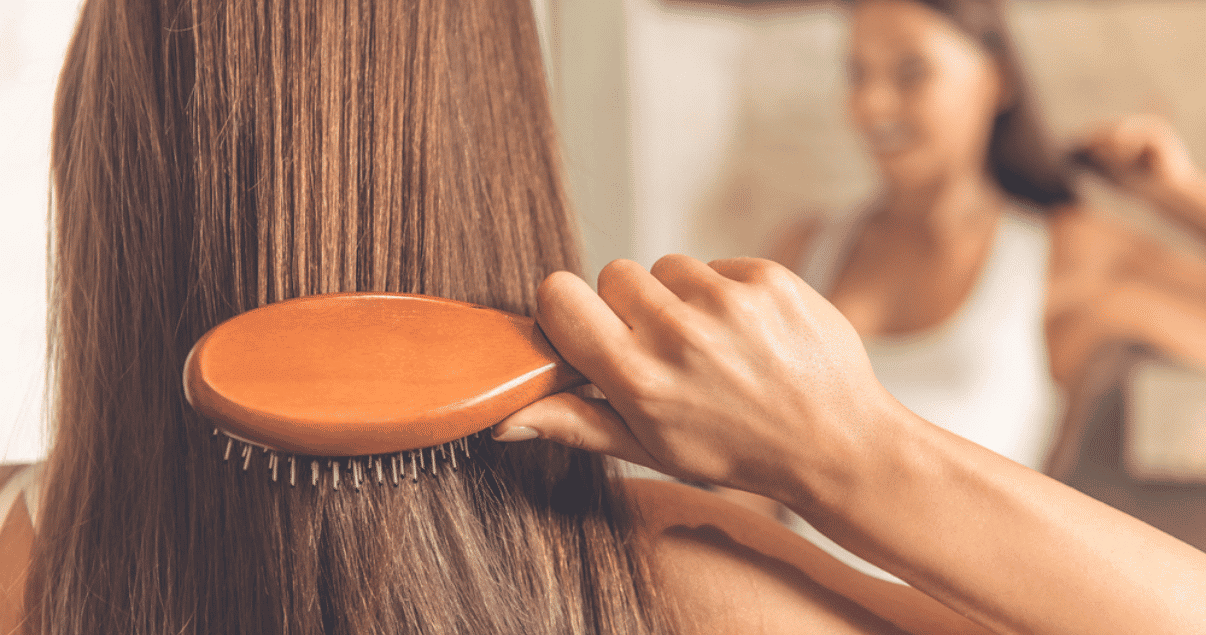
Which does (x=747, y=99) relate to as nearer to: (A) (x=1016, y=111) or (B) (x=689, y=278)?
(A) (x=1016, y=111)

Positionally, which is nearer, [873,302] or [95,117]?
[95,117]

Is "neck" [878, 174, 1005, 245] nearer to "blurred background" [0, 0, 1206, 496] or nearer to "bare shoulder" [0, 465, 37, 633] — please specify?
"blurred background" [0, 0, 1206, 496]

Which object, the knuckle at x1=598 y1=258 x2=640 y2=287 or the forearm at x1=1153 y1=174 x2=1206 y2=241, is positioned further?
the forearm at x1=1153 y1=174 x2=1206 y2=241

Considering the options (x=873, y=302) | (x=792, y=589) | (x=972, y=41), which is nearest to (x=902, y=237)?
(x=873, y=302)

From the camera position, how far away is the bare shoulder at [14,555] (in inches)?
8.4

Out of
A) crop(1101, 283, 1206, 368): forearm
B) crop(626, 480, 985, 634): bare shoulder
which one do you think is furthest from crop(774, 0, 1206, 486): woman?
crop(626, 480, 985, 634): bare shoulder

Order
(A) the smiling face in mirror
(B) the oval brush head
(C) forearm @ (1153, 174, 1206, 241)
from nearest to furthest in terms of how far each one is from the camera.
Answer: (B) the oval brush head → (C) forearm @ (1153, 174, 1206, 241) → (A) the smiling face in mirror

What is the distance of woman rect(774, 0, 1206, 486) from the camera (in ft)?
2.81

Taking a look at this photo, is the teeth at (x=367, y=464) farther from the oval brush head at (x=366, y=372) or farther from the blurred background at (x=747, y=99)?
the blurred background at (x=747, y=99)

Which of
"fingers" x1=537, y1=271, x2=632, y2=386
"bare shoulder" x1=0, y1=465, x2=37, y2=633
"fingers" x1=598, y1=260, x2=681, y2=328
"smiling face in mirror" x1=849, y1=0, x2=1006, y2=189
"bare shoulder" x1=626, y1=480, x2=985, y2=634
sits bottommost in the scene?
"bare shoulder" x1=0, y1=465, x2=37, y2=633

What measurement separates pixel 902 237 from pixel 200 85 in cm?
100

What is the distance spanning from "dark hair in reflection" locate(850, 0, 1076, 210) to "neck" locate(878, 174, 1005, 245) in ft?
0.17

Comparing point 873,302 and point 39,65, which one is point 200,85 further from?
point 873,302

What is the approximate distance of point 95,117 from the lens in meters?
0.21
